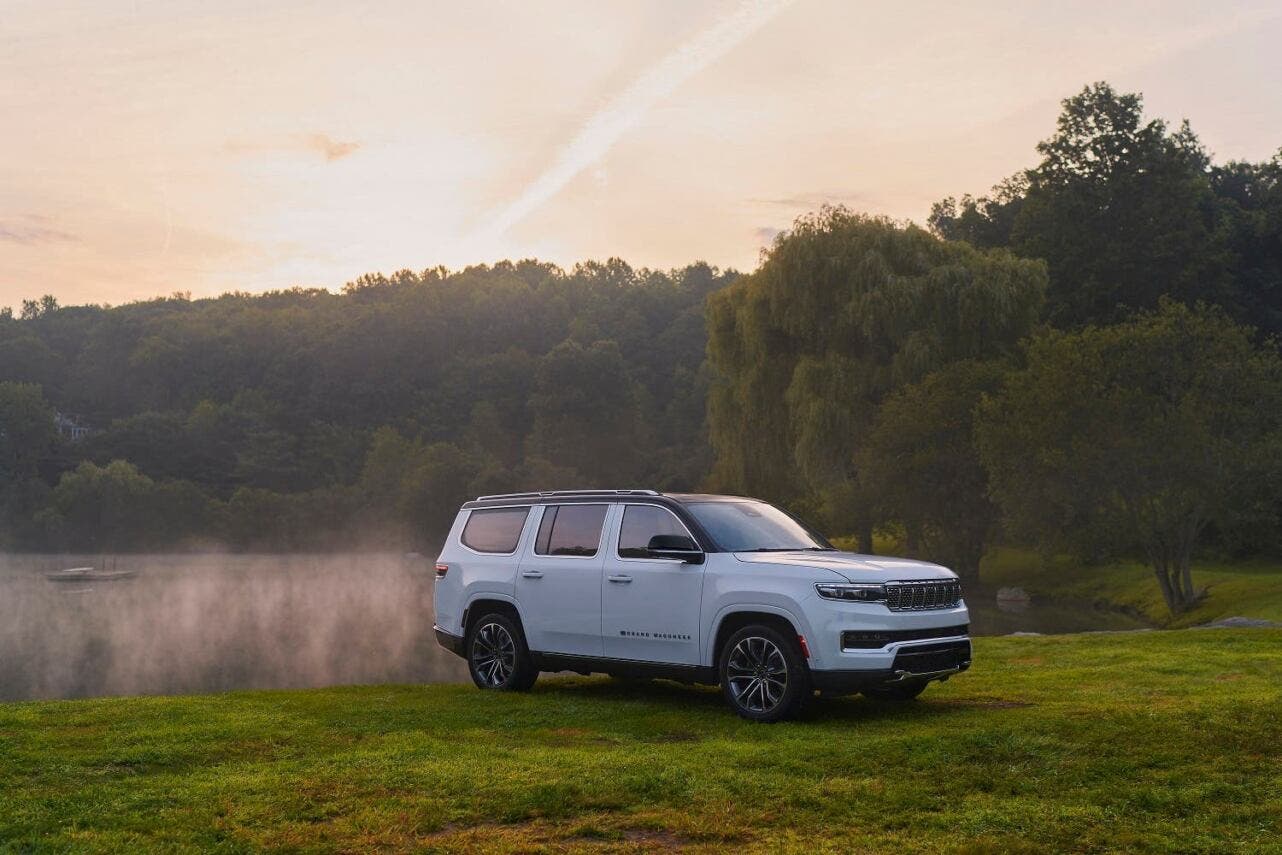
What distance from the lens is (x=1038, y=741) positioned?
8828 millimetres

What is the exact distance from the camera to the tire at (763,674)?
10391mm

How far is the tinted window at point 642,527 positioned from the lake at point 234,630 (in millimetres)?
13604

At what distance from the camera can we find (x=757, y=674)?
35.1 ft

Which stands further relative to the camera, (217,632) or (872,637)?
(217,632)

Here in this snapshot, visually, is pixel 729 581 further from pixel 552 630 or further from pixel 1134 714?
pixel 1134 714

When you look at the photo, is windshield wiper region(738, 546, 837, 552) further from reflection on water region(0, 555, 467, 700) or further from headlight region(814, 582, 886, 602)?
reflection on water region(0, 555, 467, 700)

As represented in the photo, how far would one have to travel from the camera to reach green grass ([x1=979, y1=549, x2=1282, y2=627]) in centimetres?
3397

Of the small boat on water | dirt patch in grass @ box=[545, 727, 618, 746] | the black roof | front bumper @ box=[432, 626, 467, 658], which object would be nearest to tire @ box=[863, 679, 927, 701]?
the black roof

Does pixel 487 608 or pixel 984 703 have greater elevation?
pixel 487 608

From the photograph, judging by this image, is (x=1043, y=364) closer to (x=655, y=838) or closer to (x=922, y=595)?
(x=922, y=595)

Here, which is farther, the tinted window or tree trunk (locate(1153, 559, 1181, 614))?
tree trunk (locate(1153, 559, 1181, 614))

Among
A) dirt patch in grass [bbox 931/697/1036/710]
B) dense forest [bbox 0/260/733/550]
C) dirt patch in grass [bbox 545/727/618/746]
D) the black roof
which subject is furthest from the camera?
dense forest [bbox 0/260/733/550]

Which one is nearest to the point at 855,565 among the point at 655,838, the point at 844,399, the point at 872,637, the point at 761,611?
the point at 872,637

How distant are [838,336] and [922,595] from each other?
35598 mm
